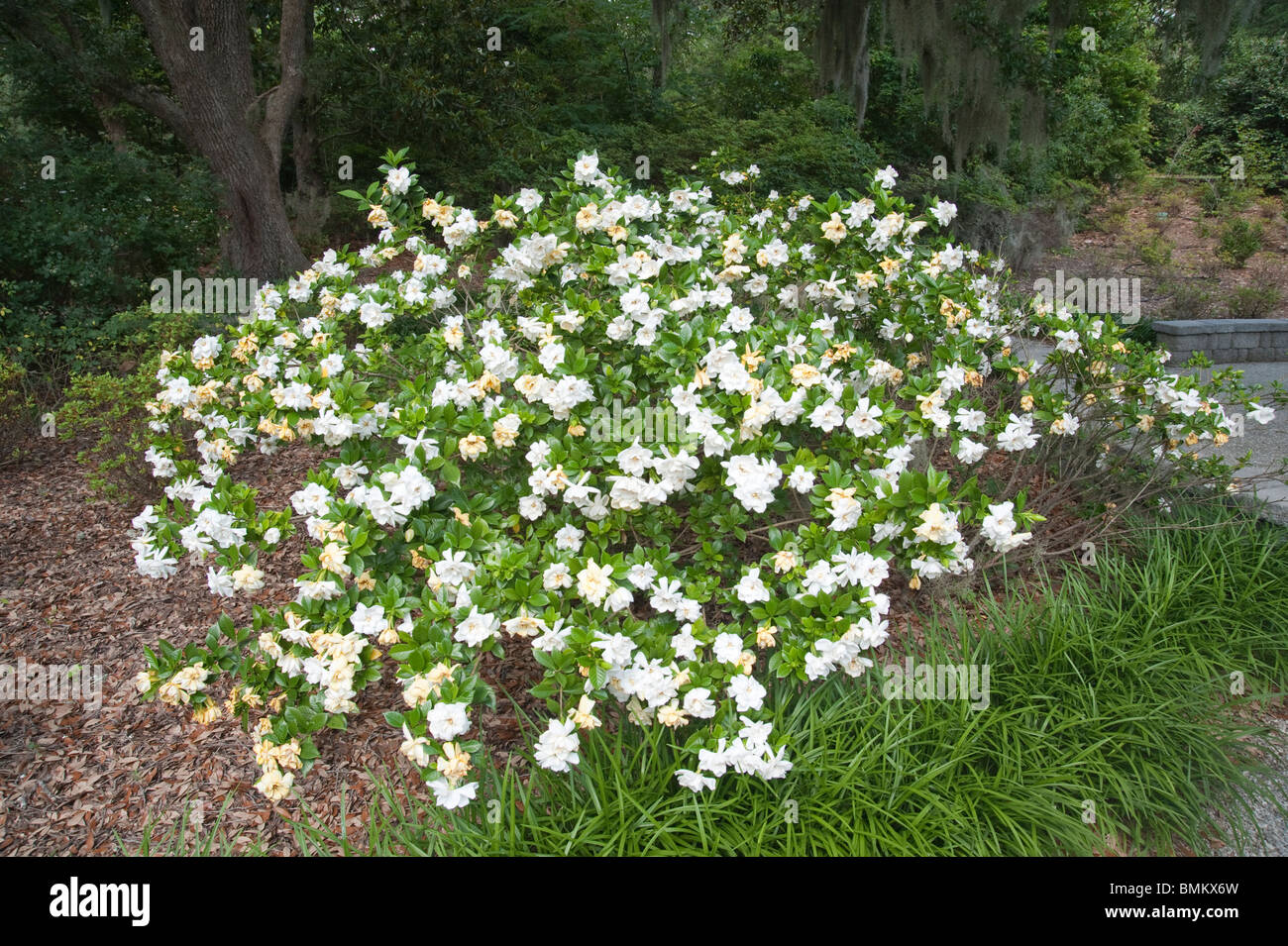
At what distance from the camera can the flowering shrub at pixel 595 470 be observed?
7.04ft

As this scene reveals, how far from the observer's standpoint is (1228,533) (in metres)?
3.34

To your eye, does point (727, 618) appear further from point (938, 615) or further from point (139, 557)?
point (139, 557)

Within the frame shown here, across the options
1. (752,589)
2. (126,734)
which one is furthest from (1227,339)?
(126,734)

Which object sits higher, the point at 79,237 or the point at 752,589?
the point at 79,237

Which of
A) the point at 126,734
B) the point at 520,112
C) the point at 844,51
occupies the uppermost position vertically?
the point at 844,51

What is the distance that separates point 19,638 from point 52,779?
100cm

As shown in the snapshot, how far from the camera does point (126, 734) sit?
2967mm

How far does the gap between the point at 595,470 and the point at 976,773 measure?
1.42 m

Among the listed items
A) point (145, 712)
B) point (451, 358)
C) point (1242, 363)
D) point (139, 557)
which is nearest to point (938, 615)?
point (451, 358)

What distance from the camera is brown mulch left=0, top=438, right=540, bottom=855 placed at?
2596 millimetres

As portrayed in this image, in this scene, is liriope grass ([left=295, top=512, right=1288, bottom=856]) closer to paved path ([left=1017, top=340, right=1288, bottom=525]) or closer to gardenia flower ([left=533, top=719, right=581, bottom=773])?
gardenia flower ([left=533, top=719, right=581, bottom=773])

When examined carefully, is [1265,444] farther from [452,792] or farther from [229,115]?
[229,115]

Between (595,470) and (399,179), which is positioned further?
(399,179)

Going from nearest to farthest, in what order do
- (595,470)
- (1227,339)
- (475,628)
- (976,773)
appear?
1. (475,628)
2. (976,773)
3. (595,470)
4. (1227,339)
